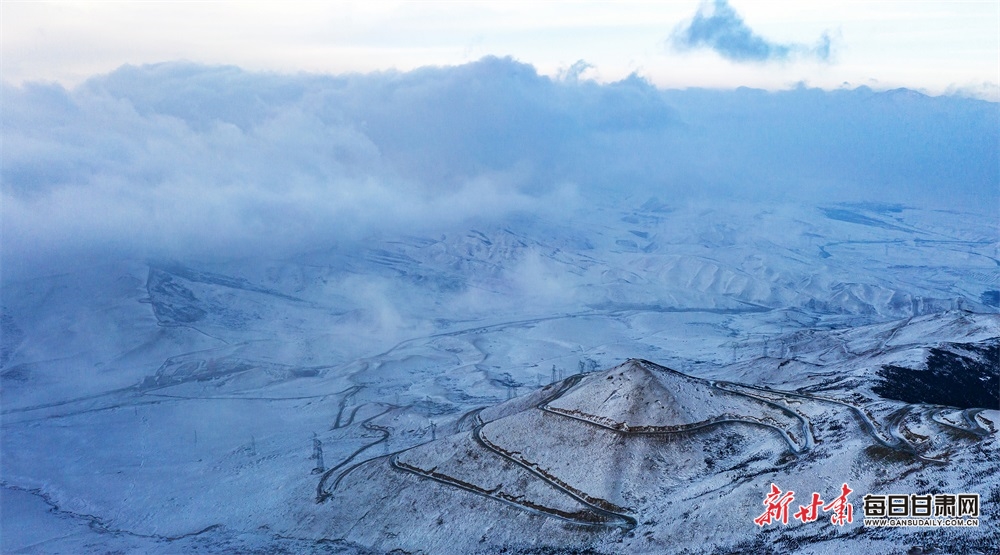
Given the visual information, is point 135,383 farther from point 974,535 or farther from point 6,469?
point 974,535

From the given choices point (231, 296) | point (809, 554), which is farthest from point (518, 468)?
point (231, 296)

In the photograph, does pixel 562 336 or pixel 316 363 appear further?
pixel 562 336
